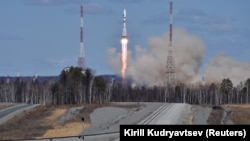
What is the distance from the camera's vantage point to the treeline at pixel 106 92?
164125 mm

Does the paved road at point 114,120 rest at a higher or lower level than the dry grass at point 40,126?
higher

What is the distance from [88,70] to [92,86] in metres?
4.49

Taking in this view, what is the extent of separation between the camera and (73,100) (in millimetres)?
163000

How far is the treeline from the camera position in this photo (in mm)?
164125

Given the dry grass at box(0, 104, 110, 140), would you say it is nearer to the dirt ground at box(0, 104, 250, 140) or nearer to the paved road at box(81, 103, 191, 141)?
the dirt ground at box(0, 104, 250, 140)

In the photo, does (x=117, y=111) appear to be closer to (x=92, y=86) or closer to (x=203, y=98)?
(x=92, y=86)

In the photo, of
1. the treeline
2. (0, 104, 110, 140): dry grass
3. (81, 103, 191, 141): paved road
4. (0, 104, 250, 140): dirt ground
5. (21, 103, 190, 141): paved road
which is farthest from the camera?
the treeline

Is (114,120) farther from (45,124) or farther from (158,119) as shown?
(45,124)

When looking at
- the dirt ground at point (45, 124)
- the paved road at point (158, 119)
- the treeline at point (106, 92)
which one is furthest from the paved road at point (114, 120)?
the treeline at point (106, 92)

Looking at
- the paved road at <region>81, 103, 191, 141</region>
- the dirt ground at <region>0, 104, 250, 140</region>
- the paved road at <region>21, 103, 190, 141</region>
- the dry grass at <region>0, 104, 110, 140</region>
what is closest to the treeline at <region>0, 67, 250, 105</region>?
the dirt ground at <region>0, 104, 250, 140</region>

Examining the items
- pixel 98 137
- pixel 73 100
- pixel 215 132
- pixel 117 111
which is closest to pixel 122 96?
pixel 73 100

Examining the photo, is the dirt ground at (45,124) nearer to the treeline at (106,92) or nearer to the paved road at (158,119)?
the paved road at (158,119)

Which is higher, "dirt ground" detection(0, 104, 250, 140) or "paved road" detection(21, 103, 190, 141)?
"paved road" detection(21, 103, 190, 141)

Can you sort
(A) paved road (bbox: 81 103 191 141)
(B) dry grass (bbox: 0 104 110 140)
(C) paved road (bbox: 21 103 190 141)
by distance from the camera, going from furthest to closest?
(B) dry grass (bbox: 0 104 110 140)
(C) paved road (bbox: 21 103 190 141)
(A) paved road (bbox: 81 103 191 141)
